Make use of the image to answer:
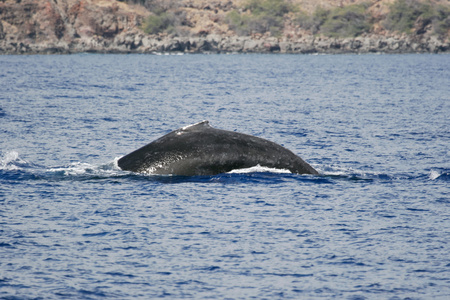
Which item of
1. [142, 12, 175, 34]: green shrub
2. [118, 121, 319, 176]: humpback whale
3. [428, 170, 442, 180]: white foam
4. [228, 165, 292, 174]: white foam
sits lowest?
[428, 170, 442, 180]: white foam

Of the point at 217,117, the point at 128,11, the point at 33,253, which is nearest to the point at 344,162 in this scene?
the point at 33,253

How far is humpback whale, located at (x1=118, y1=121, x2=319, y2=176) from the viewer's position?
16375mm

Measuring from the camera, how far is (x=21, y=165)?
2075 cm

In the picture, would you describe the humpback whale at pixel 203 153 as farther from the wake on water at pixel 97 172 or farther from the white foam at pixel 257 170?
the wake on water at pixel 97 172

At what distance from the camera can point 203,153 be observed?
1648cm

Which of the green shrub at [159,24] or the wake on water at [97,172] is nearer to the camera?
the wake on water at [97,172]

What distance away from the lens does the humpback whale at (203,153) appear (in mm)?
16375

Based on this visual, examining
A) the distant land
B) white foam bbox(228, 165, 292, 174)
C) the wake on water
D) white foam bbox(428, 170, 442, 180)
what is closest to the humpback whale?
white foam bbox(228, 165, 292, 174)

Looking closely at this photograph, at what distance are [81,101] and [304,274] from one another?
3927 cm

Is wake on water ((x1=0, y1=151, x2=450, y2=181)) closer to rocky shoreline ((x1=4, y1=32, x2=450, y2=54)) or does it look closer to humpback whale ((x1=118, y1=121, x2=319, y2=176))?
humpback whale ((x1=118, y1=121, x2=319, y2=176))

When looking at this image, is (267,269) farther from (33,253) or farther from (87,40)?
(87,40)

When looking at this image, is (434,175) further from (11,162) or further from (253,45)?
(253,45)

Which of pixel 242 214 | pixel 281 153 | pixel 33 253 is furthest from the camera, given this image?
pixel 281 153

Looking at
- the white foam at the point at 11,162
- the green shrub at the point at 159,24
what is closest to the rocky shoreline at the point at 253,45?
the green shrub at the point at 159,24
